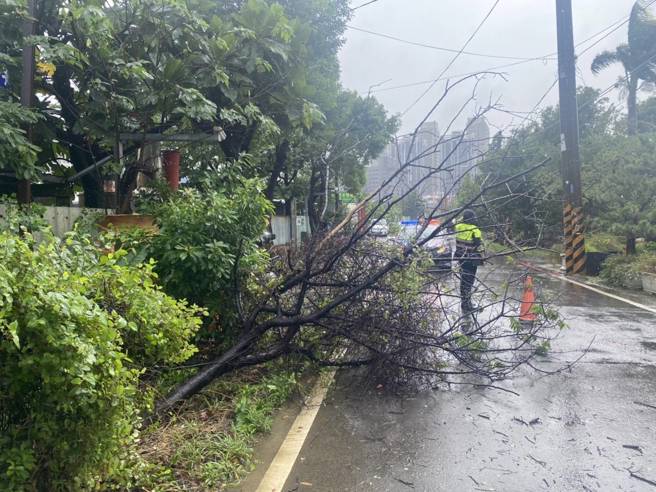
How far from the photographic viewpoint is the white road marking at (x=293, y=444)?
3416 mm

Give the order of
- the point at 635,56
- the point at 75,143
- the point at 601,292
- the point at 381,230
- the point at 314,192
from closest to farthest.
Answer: the point at 381,230, the point at 75,143, the point at 601,292, the point at 314,192, the point at 635,56

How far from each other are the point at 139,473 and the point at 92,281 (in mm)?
1180

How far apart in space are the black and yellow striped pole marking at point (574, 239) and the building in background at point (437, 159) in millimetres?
11374

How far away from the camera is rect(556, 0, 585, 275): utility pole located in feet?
49.3

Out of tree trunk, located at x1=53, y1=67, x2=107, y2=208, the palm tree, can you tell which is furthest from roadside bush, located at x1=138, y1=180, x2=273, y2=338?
the palm tree

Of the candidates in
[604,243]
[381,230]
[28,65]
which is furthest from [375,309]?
[604,243]

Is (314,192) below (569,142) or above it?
below

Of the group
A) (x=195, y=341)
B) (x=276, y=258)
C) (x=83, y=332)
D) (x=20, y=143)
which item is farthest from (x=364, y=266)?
(x=20, y=143)

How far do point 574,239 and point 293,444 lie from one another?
1361 centimetres

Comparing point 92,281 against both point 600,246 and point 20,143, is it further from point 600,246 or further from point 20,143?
point 600,246

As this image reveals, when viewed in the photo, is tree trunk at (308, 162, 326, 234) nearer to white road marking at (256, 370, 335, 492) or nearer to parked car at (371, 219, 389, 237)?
parked car at (371, 219, 389, 237)

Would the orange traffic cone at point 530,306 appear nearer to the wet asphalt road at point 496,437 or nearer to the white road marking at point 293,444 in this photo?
the wet asphalt road at point 496,437

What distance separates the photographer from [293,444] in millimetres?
3986

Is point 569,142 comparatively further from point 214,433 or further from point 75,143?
point 214,433
